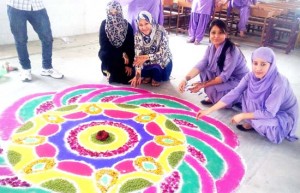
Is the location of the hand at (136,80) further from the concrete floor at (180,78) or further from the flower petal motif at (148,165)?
the flower petal motif at (148,165)

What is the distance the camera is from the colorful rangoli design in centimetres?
190

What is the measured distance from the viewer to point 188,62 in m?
4.46

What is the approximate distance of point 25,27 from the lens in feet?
10.7

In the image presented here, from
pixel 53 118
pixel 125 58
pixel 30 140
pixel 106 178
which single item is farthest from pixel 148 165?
pixel 125 58

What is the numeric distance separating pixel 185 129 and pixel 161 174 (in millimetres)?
656

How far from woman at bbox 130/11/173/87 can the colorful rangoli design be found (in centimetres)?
44

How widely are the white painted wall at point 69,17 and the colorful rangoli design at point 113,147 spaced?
6.99 ft

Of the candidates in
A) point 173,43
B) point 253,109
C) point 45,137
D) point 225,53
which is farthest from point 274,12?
point 45,137

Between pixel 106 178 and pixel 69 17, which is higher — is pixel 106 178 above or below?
below

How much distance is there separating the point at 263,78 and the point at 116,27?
1.71 metres

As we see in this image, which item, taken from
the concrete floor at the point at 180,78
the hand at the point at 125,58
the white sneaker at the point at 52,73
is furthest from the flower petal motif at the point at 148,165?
the white sneaker at the point at 52,73

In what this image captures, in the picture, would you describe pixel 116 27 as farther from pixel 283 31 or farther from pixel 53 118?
pixel 283 31

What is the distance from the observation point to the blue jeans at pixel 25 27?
10.3ft

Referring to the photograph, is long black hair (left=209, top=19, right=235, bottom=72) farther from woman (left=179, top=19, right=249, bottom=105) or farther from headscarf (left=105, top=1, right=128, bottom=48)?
headscarf (left=105, top=1, right=128, bottom=48)
